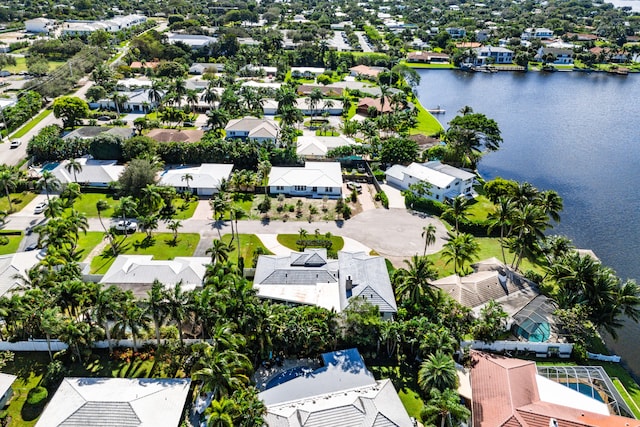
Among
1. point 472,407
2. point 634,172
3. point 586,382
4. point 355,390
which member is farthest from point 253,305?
point 634,172

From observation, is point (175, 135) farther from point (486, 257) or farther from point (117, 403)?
point (117, 403)

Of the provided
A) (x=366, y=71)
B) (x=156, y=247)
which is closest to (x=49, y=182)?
(x=156, y=247)

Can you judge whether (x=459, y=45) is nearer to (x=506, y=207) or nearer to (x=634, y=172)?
(x=634, y=172)

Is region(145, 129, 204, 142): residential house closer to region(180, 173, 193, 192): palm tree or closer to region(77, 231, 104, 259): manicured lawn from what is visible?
region(180, 173, 193, 192): palm tree

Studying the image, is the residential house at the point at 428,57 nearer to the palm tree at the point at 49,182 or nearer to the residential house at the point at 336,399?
the palm tree at the point at 49,182

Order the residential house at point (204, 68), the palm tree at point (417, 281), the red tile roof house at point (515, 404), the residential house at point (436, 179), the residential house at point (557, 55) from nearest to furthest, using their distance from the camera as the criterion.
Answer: the red tile roof house at point (515, 404) < the palm tree at point (417, 281) < the residential house at point (436, 179) < the residential house at point (204, 68) < the residential house at point (557, 55)

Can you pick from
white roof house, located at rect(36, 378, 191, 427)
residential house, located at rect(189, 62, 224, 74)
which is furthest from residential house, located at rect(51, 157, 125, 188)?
residential house, located at rect(189, 62, 224, 74)

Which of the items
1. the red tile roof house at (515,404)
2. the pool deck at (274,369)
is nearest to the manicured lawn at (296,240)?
the pool deck at (274,369)
